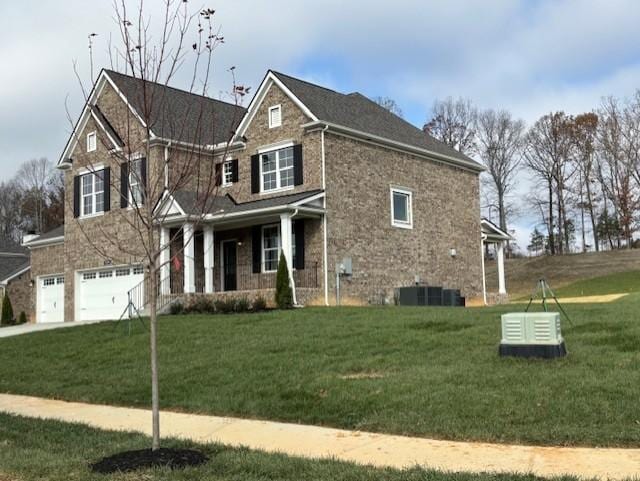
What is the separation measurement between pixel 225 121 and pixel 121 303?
8.22m

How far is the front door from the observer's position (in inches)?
987

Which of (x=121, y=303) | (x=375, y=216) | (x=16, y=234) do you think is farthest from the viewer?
(x=16, y=234)

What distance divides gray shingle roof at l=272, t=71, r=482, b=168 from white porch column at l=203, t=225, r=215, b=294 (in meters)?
5.22

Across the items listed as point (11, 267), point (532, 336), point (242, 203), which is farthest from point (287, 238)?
point (11, 267)

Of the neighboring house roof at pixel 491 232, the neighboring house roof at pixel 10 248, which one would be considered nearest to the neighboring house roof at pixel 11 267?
the neighboring house roof at pixel 10 248

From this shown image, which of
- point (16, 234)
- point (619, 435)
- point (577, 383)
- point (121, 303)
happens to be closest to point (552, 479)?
point (619, 435)

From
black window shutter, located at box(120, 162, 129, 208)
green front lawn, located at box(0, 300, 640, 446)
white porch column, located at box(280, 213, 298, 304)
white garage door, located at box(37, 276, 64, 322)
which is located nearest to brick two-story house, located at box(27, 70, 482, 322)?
white porch column, located at box(280, 213, 298, 304)

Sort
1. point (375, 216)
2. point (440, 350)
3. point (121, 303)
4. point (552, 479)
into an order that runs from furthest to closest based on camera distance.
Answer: point (121, 303)
point (375, 216)
point (440, 350)
point (552, 479)

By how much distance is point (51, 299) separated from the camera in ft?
99.8

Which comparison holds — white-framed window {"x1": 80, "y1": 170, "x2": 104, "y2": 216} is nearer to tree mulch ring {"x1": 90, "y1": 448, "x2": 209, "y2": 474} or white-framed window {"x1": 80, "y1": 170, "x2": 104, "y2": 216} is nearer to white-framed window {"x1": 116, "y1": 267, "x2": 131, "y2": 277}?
white-framed window {"x1": 116, "y1": 267, "x2": 131, "y2": 277}

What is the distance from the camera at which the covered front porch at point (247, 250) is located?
21.8 meters

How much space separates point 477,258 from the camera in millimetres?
29375

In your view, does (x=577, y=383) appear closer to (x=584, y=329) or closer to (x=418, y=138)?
(x=584, y=329)

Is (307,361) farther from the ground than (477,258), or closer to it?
closer to it
